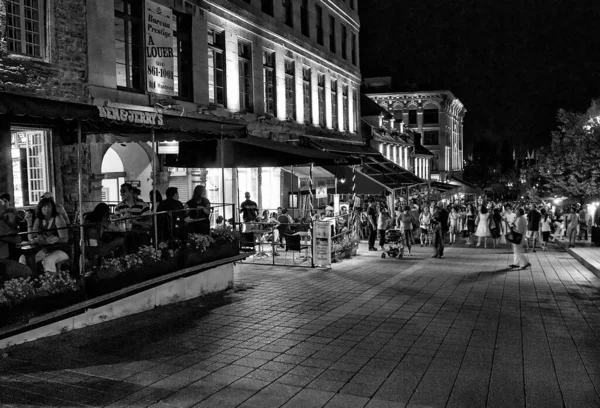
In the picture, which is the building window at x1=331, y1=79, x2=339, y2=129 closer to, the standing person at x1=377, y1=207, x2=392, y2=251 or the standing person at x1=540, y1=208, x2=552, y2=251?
the standing person at x1=377, y1=207, x2=392, y2=251

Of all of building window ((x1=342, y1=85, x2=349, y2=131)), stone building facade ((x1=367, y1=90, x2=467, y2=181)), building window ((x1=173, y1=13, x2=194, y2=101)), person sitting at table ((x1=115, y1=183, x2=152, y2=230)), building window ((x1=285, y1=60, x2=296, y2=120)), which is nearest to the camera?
person sitting at table ((x1=115, y1=183, x2=152, y2=230))

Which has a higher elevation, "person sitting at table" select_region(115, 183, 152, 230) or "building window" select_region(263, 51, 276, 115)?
"building window" select_region(263, 51, 276, 115)

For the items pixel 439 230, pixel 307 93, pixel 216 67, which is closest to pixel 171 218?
pixel 216 67

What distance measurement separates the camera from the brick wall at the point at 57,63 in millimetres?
12531

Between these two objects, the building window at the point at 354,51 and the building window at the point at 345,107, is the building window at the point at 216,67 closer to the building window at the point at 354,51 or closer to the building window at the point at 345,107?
the building window at the point at 345,107

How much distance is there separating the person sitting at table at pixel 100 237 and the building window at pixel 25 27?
5.27m

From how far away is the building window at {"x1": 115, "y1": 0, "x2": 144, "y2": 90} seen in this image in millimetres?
16438

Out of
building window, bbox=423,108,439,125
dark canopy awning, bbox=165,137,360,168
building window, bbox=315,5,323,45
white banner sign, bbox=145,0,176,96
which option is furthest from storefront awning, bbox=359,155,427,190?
building window, bbox=423,108,439,125

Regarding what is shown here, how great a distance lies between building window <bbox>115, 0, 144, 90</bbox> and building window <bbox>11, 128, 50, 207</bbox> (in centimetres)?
375

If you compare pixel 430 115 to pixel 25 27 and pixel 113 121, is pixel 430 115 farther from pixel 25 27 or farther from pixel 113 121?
pixel 113 121

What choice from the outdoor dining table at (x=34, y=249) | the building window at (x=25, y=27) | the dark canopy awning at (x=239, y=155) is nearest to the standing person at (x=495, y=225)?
the dark canopy awning at (x=239, y=155)

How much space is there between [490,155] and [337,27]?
73935 millimetres

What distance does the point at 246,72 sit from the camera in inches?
924

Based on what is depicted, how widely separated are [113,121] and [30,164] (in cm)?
505
